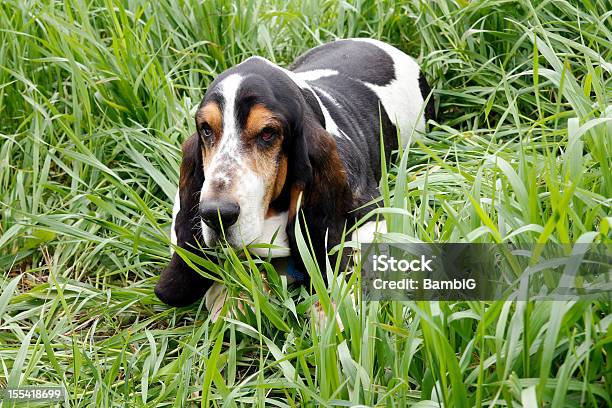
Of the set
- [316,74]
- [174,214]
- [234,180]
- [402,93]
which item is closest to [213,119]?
[234,180]

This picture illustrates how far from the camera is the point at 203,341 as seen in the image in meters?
3.44

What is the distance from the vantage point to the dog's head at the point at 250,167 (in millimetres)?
3229

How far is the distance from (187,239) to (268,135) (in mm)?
523

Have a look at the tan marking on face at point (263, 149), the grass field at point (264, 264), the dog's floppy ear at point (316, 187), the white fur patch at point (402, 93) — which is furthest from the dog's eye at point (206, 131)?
the white fur patch at point (402, 93)

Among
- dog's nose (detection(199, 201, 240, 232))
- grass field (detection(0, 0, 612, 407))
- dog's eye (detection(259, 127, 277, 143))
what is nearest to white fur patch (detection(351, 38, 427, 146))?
grass field (detection(0, 0, 612, 407))

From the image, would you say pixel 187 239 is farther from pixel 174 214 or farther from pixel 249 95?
pixel 249 95

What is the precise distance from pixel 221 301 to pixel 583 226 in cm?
145

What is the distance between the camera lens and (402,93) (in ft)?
15.4

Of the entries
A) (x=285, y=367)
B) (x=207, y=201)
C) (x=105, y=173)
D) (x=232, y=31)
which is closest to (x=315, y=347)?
(x=285, y=367)

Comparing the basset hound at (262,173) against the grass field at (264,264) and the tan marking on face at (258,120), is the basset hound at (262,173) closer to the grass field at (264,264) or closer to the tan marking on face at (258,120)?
the tan marking on face at (258,120)

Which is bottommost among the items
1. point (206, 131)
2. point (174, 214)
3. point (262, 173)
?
point (174, 214)

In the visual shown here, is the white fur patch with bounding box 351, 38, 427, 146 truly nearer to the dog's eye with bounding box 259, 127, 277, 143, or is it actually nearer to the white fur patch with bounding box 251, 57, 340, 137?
the white fur patch with bounding box 251, 57, 340, 137

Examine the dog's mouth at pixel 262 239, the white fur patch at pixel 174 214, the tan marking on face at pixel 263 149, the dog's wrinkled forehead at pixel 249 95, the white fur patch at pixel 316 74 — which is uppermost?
the dog's wrinkled forehead at pixel 249 95

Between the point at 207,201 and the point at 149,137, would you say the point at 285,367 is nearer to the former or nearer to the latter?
the point at 207,201
